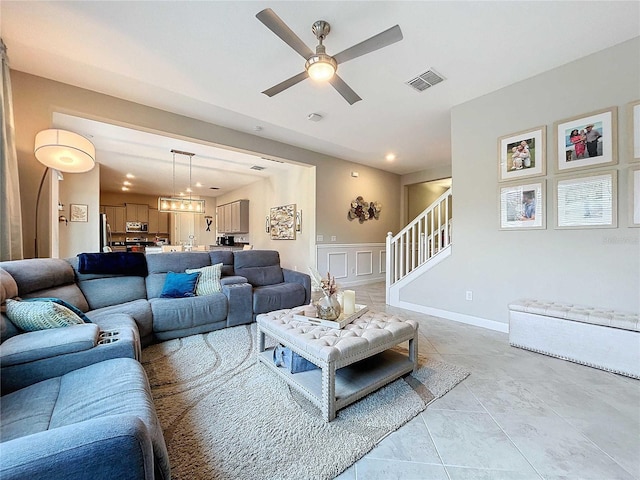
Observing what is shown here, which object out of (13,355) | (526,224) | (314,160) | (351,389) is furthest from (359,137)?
(13,355)

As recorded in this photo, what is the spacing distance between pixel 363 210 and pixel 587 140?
158 inches

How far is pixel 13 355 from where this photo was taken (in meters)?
1.28

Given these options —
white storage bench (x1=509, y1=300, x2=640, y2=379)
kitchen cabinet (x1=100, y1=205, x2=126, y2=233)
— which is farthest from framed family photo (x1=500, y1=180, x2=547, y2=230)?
kitchen cabinet (x1=100, y1=205, x2=126, y2=233)

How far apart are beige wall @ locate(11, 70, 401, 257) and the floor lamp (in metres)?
0.14

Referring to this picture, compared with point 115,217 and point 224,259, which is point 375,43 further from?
point 115,217

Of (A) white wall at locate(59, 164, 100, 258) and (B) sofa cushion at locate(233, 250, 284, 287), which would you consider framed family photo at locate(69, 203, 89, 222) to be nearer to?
(A) white wall at locate(59, 164, 100, 258)

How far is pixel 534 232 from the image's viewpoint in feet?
9.56

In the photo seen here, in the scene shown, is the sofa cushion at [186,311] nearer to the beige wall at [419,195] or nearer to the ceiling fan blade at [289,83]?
the ceiling fan blade at [289,83]

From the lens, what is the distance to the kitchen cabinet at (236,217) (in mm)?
8070

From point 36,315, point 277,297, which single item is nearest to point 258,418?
point 36,315

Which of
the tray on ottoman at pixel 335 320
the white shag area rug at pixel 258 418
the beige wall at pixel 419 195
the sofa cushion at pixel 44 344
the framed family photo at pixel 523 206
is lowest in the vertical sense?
the white shag area rug at pixel 258 418

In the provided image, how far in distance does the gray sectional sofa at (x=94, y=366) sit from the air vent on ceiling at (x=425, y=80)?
3.04 meters

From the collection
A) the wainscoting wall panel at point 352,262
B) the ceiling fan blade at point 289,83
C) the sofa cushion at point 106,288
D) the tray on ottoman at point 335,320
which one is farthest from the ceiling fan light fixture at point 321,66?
the wainscoting wall panel at point 352,262

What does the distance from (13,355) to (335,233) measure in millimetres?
4947
